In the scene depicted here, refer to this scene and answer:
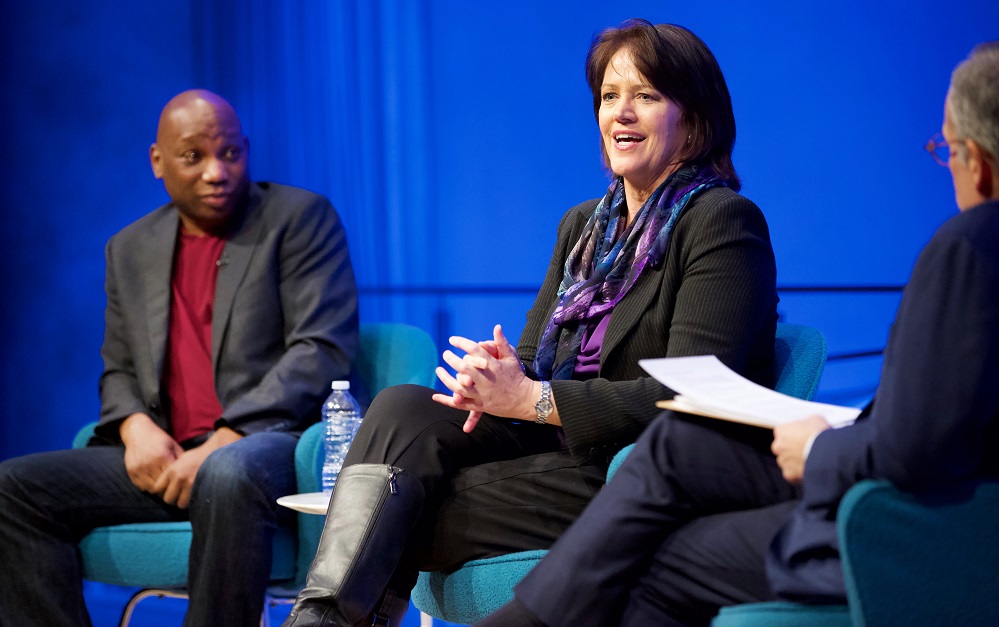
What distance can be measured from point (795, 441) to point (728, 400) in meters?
0.14

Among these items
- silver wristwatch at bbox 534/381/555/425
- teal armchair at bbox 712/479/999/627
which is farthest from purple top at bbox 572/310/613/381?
teal armchair at bbox 712/479/999/627

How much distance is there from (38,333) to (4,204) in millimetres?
552

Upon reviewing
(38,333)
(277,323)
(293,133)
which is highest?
(293,133)

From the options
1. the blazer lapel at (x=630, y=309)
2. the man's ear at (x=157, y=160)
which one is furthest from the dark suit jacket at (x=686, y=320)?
the man's ear at (x=157, y=160)

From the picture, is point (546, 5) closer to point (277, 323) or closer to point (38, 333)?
point (277, 323)

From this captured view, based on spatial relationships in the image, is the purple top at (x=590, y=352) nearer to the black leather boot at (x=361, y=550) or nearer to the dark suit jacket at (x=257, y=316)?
the black leather boot at (x=361, y=550)

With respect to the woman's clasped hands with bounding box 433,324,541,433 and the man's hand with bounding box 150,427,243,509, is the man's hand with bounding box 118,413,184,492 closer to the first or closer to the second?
the man's hand with bounding box 150,427,243,509

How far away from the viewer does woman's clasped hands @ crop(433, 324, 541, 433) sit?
6.91 ft

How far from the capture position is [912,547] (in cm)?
136

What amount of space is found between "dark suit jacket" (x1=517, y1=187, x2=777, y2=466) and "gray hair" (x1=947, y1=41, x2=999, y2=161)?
74cm

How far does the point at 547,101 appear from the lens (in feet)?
11.4

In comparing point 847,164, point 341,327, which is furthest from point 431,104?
point 847,164

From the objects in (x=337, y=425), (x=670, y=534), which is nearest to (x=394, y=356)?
(x=337, y=425)

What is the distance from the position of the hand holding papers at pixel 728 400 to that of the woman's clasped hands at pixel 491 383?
43 cm
